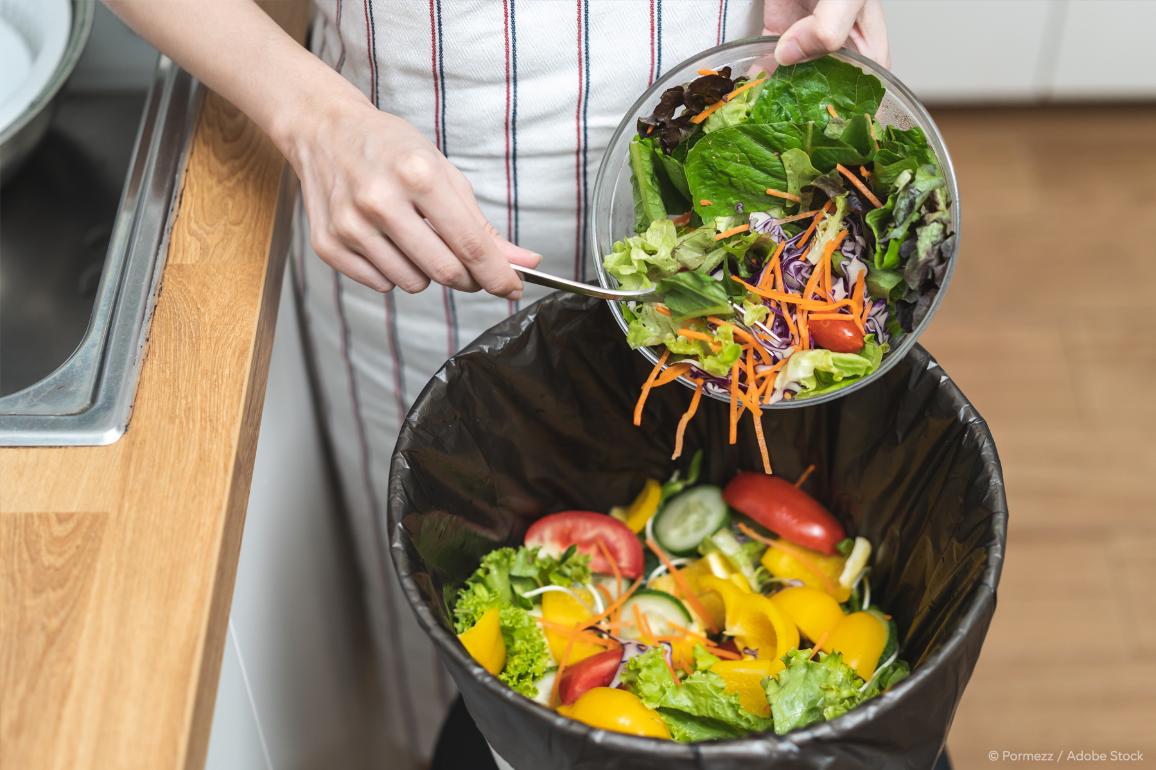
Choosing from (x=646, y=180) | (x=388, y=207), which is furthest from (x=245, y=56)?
(x=646, y=180)

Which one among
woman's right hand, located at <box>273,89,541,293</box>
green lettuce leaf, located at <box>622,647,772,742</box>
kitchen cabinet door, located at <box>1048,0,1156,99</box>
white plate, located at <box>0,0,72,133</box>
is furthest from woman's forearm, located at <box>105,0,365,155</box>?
kitchen cabinet door, located at <box>1048,0,1156,99</box>

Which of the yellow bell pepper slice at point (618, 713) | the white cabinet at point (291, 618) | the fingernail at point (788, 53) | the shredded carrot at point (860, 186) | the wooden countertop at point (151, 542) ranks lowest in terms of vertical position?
the white cabinet at point (291, 618)

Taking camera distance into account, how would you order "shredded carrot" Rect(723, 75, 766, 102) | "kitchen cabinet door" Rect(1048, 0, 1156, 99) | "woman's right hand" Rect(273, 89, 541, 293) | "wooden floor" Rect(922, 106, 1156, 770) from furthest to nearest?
1. "kitchen cabinet door" Rect(1048, 0, 1156, 99)
2. "wooden floor" Rect(922, 106, 1156, 770)
3. "shredded carrot" Rect(723, 75, 766, 102)
4. "woman's right hand" Rect(273, 89, 541, 293)

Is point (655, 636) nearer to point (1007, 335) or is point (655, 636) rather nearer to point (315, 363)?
point (315, 363)

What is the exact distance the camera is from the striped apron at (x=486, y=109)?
0.89 m

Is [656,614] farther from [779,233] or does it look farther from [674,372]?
[779,233]

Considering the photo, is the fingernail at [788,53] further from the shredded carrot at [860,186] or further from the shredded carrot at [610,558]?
the shredded carrot at [610,558]

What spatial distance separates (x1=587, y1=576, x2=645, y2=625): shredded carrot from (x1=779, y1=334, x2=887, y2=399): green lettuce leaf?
0.23 meters

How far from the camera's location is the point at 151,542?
0.69 meters

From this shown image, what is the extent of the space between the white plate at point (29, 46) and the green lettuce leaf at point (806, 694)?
732mm

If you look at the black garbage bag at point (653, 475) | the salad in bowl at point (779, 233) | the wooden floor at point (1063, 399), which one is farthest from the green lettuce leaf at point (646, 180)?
the wooden floor at point (1063, 399)

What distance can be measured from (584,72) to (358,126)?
221mm

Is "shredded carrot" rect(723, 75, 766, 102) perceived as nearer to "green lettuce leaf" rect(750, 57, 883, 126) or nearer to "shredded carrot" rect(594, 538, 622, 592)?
"green lettuce leaf" rect(750, 57, 883, 126)

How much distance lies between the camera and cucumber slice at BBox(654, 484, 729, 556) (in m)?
0.97
